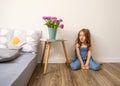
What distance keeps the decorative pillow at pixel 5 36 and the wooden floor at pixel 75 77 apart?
67 cm

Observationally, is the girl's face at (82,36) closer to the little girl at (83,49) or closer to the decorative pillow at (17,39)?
the little girl at (83,49)

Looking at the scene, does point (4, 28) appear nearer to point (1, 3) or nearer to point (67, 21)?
point (1, 3)

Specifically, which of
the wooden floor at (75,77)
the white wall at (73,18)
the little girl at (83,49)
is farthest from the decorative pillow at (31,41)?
the little girl at (83,49)

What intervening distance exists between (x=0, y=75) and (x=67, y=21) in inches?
70.2

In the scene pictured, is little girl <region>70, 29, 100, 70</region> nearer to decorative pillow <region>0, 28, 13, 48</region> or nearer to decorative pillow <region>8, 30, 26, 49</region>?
decorative pillow <region>8, 30, 26, 49</region>

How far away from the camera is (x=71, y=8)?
271cm

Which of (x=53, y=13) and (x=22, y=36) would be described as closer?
(x=22, y=36)

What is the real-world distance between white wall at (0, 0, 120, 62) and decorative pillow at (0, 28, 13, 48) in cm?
22

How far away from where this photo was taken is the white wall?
267 cm

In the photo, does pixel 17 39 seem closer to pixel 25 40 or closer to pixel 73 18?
pixel 25 40

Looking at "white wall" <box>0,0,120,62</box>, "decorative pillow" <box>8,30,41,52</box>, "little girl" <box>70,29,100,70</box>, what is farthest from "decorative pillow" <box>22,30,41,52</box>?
"little girl" <box>70,29,100,70</box>

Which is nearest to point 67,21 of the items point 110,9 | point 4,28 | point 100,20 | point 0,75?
point 100,20

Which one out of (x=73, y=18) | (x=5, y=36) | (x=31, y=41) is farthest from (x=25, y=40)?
(x=73, y=18)

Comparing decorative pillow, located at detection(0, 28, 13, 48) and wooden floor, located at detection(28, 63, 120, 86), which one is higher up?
decorative pillow, located at detection(0, 28, 13, 48)
